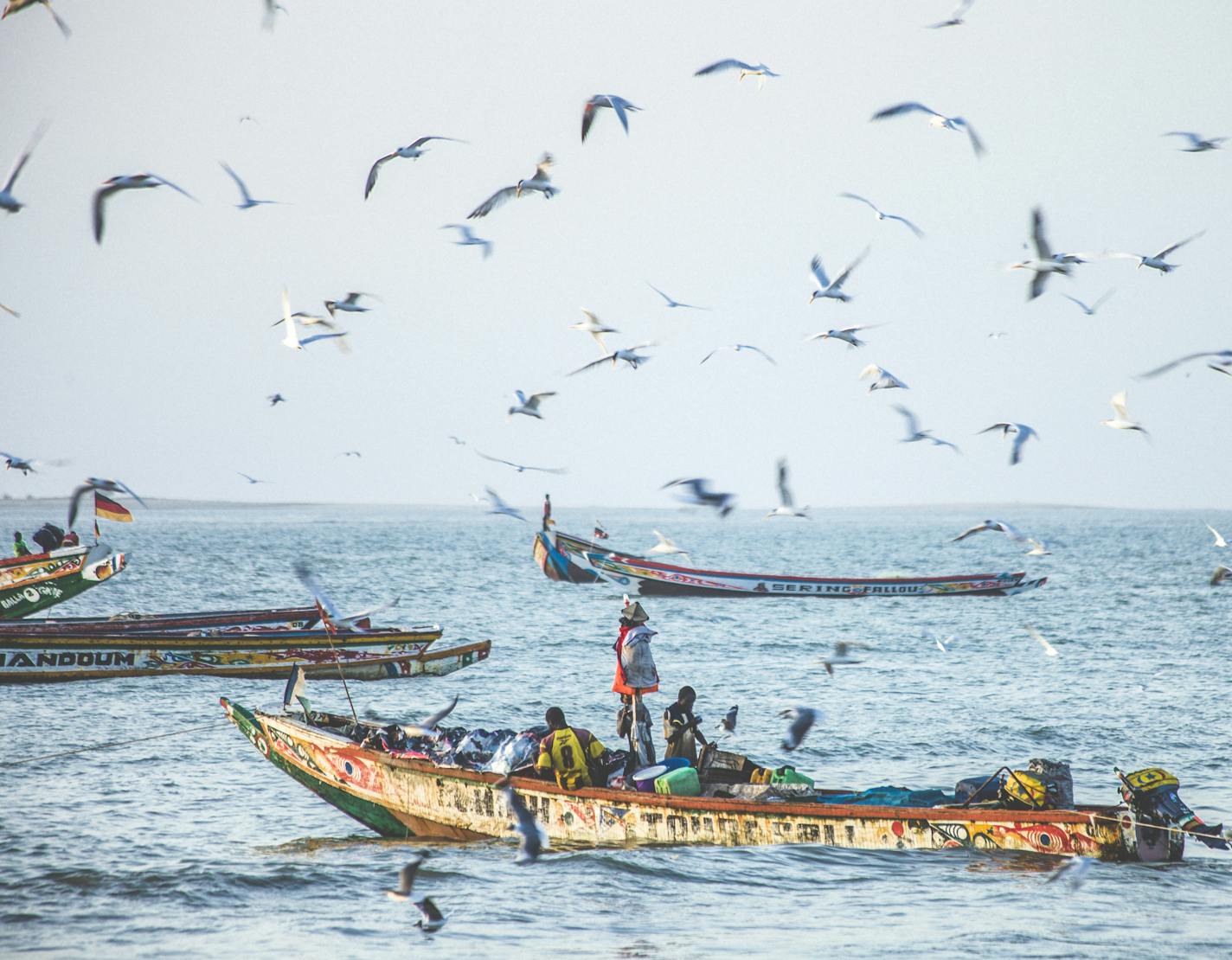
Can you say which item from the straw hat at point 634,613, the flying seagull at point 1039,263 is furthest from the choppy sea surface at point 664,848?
the flying seagull at point 1039,263

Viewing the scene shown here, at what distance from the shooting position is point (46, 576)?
27.4 m

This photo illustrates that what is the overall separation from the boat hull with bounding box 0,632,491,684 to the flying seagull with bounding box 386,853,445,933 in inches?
510

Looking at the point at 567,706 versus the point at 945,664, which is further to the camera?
the point at 945,664

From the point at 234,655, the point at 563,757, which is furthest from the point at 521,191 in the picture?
the point at 234,655

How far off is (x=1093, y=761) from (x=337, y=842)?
1086 cm

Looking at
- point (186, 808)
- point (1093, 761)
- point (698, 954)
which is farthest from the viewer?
point (1093, 761)

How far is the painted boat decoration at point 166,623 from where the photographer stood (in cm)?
2409

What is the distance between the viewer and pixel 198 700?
76.1 ft

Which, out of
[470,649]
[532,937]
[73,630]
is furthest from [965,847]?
[73,630]

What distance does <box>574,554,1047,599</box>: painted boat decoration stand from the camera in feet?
145

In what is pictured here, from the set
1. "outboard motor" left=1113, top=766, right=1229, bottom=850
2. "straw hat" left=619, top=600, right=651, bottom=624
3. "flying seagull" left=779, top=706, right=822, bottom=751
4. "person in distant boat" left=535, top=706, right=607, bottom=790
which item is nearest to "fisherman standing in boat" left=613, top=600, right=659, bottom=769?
"straw hat" left=619, top=600, right=651, bottom=624

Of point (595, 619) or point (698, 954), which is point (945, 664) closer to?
point (595, 619)

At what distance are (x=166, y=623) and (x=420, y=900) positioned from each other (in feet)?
56.7

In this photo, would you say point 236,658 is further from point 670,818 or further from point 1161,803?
point 1161,803
